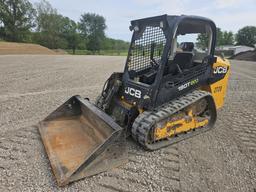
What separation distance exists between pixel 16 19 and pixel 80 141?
47.2 metres

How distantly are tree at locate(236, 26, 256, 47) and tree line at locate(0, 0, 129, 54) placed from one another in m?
48.2

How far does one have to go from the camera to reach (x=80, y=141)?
3172mm

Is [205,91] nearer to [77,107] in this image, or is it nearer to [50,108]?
[77,107]

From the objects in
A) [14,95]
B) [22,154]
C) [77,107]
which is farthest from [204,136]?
[14,95]

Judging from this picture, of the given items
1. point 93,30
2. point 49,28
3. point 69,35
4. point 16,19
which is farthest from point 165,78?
point 93,30

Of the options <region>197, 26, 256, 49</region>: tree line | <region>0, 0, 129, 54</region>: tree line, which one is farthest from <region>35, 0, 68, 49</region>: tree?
<region>197, 26, 256, 49</region>: tree line

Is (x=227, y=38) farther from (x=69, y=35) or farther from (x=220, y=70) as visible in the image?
(x=220, y=70)

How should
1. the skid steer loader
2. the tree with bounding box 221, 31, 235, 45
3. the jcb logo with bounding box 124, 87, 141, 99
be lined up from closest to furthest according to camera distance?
the skid steer loader → the jcb logo with bounding box 124, 87, 141, 99 → the tree with bounding box 221, 31, 235, 45

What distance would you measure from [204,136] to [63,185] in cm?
252

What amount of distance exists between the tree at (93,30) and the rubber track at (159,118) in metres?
58.8

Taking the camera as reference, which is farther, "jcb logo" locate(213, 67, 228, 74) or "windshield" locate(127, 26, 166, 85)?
"jcb logo" locate(213, 67, 228, 74)

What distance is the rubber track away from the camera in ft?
9.80

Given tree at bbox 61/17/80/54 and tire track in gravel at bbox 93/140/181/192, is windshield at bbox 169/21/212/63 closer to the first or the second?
tire track in gravel at bbox 93/140/181/192

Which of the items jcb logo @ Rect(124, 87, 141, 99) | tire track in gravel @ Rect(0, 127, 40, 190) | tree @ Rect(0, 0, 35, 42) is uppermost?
tree @ Rect(0, 0, 35, 42)
